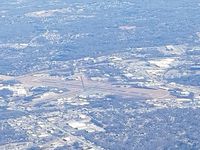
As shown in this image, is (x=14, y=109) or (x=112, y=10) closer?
(x=14, y=109)

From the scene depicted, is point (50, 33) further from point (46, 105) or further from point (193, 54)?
point (46, 105)

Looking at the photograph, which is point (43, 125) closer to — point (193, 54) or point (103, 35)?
point (193, 54)

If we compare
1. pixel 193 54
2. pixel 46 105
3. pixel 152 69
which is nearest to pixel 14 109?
pixel 46 105

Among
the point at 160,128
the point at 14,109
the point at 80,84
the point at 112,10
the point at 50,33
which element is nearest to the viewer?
the point at 160,128

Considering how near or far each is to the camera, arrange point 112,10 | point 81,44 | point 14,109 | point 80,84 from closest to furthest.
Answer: point 14,109 → point 80,84 → point 81,44 → point 112,10

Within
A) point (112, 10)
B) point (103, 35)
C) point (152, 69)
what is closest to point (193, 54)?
point (152, 69)

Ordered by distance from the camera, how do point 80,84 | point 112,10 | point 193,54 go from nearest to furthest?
1. point 80,84
2. point 193,54
3. point 112,10
